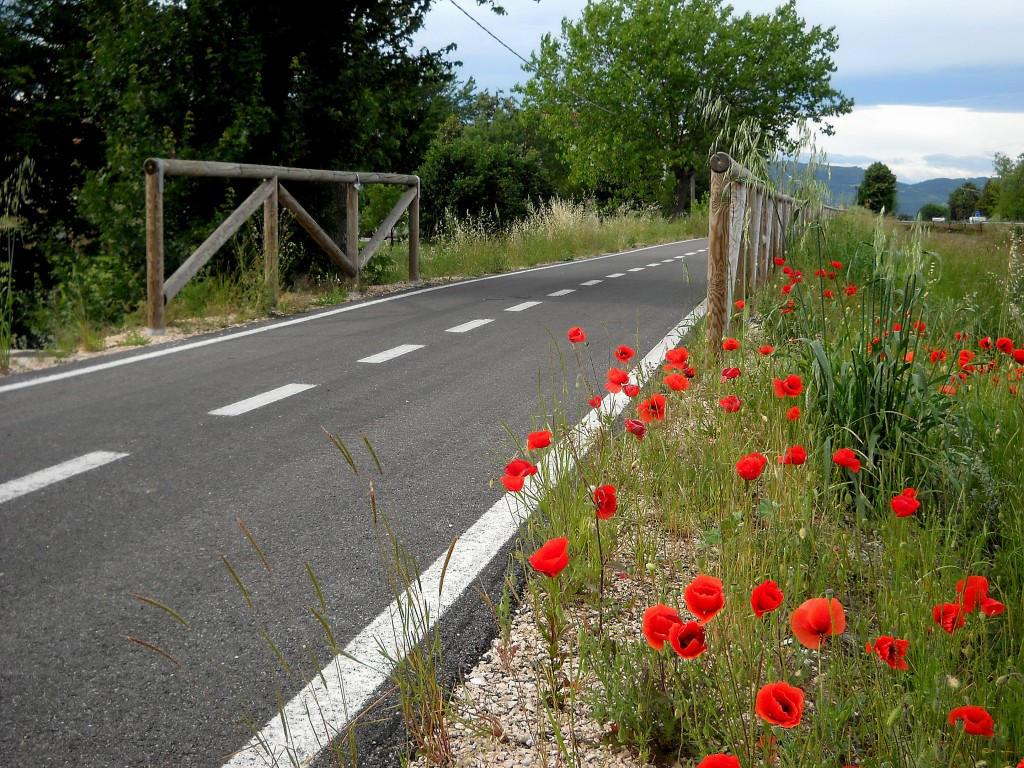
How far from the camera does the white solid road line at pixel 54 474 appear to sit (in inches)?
166

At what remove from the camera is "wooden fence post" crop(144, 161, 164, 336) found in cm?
902

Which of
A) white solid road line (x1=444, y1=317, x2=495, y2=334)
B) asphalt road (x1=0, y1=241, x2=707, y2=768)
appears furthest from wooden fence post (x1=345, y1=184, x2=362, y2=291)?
asphalt road (x1=0, y1=241, x2=707, y2=768)

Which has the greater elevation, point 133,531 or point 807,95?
point 807,95

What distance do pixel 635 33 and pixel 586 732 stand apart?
52.3 meters

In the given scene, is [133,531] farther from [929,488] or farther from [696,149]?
[696,149]

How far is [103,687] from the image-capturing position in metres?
2.57

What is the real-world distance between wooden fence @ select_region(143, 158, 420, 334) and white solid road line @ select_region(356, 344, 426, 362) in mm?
2511

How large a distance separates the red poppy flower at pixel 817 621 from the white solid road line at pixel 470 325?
766 cm

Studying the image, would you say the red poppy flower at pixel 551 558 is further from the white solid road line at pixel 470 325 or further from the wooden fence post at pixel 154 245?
the wooden fence post at pixel 154 245

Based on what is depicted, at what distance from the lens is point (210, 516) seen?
3.91 meters

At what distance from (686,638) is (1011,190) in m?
102

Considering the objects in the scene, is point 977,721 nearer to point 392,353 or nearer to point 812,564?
point 812,564

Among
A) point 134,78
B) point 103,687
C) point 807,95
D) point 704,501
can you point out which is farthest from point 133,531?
point 807,95

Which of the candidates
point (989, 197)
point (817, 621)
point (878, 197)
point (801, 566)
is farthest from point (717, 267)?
point (989, 197)
